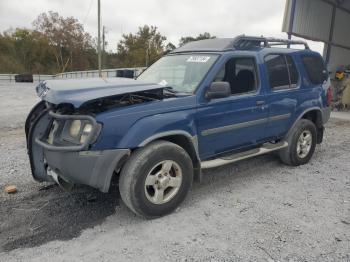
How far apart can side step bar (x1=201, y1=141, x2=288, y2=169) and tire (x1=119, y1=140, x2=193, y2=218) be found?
392mm

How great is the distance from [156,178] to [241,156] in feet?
4.76

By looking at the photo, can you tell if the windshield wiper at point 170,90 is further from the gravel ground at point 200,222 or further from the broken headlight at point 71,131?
the gravel ground at point 200,222

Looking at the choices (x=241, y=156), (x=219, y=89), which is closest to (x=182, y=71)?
(x=219, y=89)

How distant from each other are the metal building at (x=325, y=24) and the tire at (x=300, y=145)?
7.65 meters

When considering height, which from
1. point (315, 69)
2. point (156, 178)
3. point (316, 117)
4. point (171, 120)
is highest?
point (315, 69)

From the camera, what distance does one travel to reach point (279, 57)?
5047 mm

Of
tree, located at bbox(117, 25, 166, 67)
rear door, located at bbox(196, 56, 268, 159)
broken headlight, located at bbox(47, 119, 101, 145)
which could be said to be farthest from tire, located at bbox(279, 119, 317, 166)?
tree, located at bbox(117, 25, 166, 67)

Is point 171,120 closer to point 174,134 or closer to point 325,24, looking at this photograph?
point 174,134

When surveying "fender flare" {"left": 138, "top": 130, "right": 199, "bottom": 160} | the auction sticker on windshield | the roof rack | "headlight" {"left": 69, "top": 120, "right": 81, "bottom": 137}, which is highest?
the roof rack

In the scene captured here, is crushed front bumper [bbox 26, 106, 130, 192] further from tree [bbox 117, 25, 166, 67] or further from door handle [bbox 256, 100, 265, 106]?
tree [bbox 117, 25, 166, 67]

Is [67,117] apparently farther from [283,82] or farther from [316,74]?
[316,74]

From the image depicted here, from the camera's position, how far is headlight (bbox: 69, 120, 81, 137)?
3332 mm

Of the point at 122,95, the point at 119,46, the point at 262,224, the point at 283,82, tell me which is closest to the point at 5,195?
the point at 122,95

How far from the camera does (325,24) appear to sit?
15211mm
